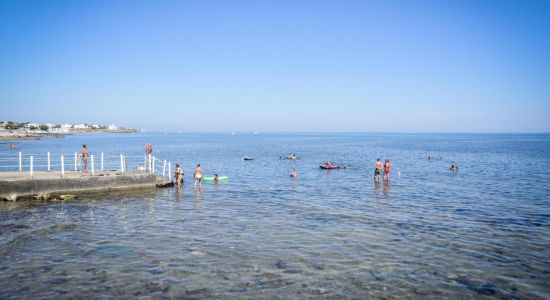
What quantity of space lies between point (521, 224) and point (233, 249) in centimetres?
1480

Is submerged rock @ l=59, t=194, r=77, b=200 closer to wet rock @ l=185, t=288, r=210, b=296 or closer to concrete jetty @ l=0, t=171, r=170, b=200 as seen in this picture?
concrete jetty @ l=0, t=171, r=170, b=200

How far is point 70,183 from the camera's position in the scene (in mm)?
24828

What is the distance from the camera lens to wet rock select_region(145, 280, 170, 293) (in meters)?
10.8

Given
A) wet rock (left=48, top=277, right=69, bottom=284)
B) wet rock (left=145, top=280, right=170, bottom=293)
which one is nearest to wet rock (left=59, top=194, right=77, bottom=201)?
wet rock (left=48, top=277, right=69, bottom=284)

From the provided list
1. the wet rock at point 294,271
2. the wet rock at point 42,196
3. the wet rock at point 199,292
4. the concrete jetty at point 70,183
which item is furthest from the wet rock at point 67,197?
the wet rock at point 294,271

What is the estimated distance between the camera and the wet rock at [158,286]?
10.8 meters

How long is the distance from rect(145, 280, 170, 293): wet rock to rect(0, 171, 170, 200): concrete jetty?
1611 cm

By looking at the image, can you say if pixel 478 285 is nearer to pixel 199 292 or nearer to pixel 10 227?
pixel 199 292

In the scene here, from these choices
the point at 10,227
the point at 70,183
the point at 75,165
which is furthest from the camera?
the point at 75,165

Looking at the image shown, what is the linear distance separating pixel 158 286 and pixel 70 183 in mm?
16966

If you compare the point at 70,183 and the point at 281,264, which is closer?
the point at 281,264

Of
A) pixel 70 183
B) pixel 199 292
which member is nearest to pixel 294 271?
pixel 199 292

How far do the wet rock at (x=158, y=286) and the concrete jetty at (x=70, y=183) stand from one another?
1611 centimetres

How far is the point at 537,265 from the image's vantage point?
13.4m
